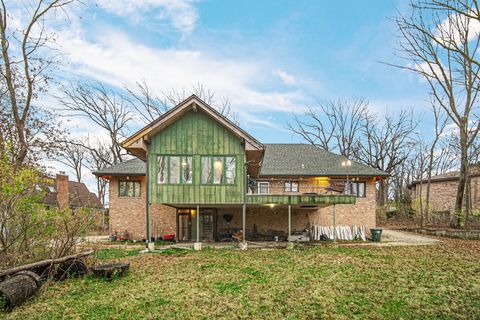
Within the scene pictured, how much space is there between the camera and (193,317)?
18.0ft

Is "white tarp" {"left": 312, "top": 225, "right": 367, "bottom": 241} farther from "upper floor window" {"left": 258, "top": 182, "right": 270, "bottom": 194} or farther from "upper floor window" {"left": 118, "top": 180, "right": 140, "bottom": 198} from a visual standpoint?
"upper floor window" {"left": 118, "top": 180, "right": 140, "bottom": 198}

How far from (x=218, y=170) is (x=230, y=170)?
598 mm

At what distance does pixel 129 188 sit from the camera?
18.9m

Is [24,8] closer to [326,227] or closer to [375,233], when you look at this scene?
[326,227]

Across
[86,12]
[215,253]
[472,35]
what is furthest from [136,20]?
[472,35]

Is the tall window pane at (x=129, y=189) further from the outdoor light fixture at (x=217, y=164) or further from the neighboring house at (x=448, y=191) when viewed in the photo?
the neighboring house at (x=448, y=191)

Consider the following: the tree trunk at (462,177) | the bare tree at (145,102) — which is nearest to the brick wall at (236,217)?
the tree trunk at (462,177)

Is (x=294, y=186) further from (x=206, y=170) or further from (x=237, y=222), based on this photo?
(x=206, y=170)

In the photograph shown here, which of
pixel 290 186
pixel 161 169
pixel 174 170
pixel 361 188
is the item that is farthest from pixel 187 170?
pixel 361 188

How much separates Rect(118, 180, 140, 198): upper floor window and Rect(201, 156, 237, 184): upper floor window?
23.3 feet

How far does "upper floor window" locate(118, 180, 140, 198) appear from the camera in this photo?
61.7ft

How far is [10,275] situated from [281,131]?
115 feet

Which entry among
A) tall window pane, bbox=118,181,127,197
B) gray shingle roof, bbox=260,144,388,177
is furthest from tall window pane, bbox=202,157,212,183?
tall window pane, bbox=118,181,127,197

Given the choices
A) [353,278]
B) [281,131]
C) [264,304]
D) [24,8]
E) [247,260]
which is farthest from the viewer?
[281,131]
